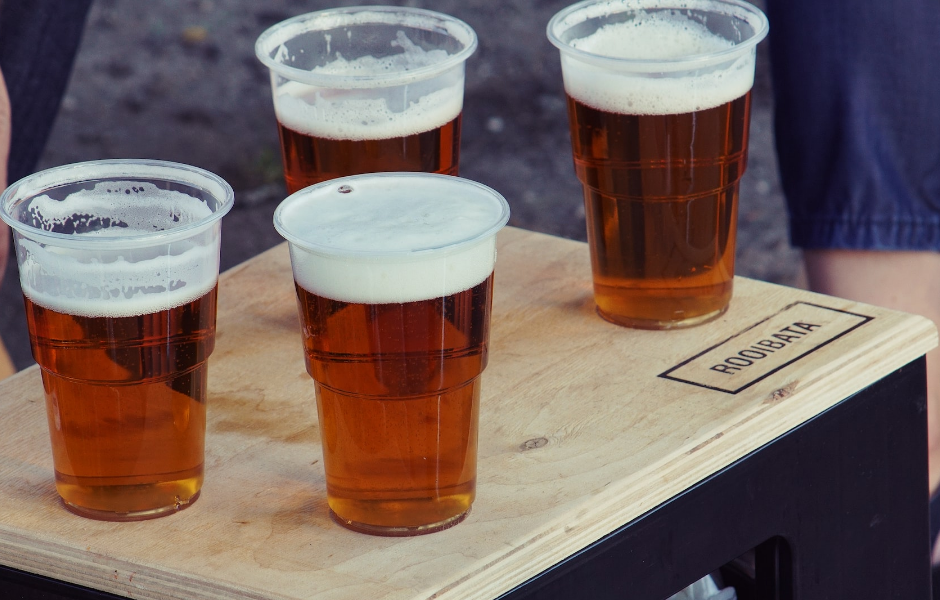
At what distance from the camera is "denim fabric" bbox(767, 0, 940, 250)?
1728 millimetres

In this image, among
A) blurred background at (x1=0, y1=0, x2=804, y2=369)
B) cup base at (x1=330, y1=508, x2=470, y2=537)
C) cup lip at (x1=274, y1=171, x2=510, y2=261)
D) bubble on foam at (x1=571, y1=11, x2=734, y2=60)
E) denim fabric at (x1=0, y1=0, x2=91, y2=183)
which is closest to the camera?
cup lip at (x1=274, y1=171, x2=510, y2=261)

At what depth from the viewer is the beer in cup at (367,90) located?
1192 mm

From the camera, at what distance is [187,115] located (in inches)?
159

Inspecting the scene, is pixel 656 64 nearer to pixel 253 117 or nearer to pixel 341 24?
pixel 341 24

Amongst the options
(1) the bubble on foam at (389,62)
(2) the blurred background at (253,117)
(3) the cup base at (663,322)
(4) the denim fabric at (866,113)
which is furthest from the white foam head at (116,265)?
(2) the blurred background at (253,117)

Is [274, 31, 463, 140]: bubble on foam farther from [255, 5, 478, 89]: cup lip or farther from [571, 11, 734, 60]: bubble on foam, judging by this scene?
[571, 11, 734, 60]: bubble on foam

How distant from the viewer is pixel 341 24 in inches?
51.9

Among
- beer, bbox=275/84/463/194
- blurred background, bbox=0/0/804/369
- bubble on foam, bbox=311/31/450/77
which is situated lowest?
blurred background, bbox=0/0/804/369

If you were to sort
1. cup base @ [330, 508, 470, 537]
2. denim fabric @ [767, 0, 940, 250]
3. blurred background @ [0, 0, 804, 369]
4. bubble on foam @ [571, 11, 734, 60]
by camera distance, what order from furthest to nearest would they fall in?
1. blurred background @ [0, 0, 804, 369]
2. denim fabric @ [767, 0, 940, 250]
3. bubble on foam @ [571, 11, 734, 60]
4. cup base @ [330, 508, 470, 537]

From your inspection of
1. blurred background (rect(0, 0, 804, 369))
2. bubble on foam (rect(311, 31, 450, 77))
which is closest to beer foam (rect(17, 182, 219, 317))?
bubble on foam (rect(311, 31, 450, 77))

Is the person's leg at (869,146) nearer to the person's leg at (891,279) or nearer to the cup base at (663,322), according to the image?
the person's leg at (891,279)

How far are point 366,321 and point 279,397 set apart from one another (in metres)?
0.35

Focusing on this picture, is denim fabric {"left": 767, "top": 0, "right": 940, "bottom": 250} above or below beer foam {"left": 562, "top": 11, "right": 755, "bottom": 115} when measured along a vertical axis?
below

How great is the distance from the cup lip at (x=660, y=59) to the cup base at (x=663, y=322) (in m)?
0.27
